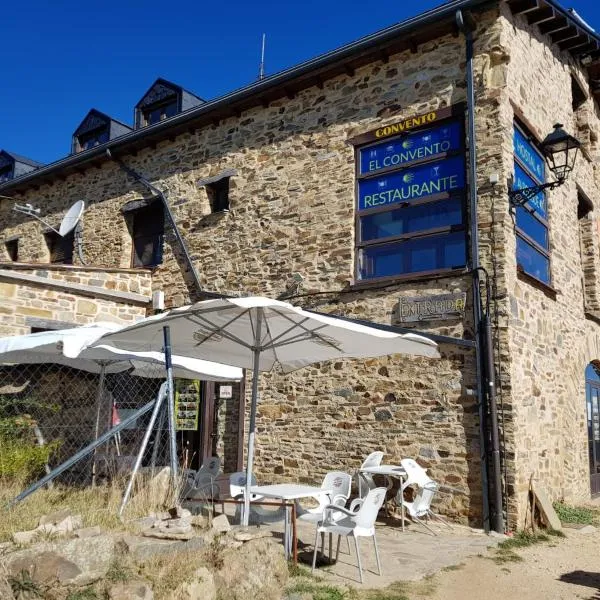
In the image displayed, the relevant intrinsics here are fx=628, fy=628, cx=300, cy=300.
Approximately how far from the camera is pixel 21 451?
7.03 m

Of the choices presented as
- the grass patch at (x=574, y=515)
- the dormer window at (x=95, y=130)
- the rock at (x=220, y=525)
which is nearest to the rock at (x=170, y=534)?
the rock at (x=220, y=525)

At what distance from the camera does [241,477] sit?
632cm

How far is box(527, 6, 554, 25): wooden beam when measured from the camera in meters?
8.95

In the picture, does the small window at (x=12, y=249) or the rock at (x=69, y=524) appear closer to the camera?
the rock at (x=69, y=524)

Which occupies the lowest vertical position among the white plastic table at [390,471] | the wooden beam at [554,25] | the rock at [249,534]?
the rock at [249,534]

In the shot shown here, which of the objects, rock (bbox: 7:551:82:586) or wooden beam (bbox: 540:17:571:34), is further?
wooden beam (bbox: 540:17:571:34)

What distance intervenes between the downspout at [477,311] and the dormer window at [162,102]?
20.4ft

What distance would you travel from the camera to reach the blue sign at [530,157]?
8516 mm

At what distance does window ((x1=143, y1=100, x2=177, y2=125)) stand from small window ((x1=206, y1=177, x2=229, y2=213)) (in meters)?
2.65

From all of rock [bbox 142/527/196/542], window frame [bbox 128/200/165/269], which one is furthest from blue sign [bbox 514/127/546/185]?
rock [bbox 142/527/196/542]

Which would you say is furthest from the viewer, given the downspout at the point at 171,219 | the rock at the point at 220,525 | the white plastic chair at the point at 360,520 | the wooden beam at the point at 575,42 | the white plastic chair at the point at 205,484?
the downspout at the point at 171,219

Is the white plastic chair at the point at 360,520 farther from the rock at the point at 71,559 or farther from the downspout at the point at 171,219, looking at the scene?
the downspout at the point at 171,219

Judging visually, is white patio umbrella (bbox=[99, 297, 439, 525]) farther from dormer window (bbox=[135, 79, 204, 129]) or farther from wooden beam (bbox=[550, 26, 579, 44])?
dormer window (bbox=[135, 79, 204, 129])

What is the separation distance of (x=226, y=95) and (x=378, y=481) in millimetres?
6638
